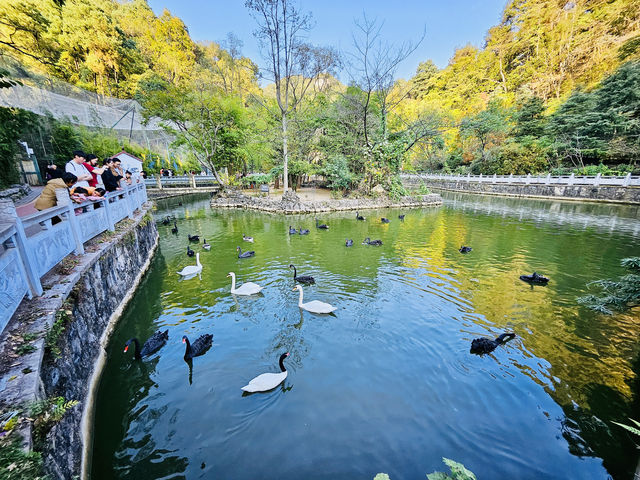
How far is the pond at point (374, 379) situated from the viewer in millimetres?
3359

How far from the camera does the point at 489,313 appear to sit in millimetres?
6633

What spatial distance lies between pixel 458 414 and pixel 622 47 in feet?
137

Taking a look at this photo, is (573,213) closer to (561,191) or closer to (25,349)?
(561,191)

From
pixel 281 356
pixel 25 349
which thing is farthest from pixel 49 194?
pixel 281 356

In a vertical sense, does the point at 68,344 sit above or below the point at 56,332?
below

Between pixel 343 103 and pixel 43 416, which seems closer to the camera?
pixel 43 416

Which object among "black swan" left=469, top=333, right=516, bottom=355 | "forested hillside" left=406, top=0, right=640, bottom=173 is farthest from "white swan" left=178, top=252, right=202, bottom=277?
"forested hillside" left=406, top=0, right=640, bottom=173

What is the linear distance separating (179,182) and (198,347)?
2860cm

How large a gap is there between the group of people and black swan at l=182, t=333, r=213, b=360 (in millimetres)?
3548

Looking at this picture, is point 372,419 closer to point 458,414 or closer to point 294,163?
point 458,414

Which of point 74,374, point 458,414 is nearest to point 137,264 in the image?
point 74,374

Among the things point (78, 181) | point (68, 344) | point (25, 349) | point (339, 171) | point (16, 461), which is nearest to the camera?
point (16, 461)

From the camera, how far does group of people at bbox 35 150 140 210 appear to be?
5.18 meters

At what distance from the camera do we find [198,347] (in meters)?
5.09
